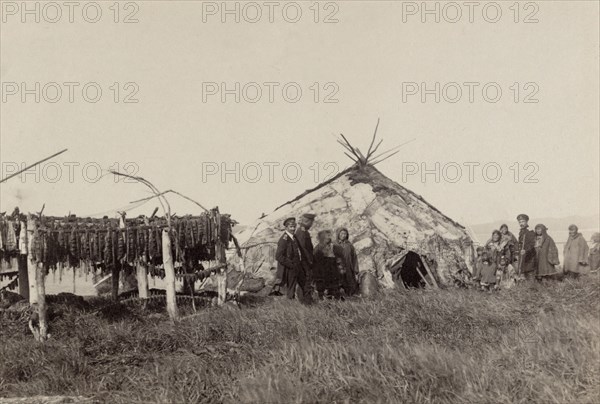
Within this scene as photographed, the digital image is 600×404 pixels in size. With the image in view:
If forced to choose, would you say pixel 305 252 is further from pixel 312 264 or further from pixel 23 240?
pixel 23 240

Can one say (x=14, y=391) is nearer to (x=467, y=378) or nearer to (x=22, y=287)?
(x=467, y=378)

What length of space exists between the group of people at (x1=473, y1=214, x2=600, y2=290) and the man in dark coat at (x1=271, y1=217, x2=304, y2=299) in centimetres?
407

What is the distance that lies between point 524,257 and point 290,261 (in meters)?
4.79

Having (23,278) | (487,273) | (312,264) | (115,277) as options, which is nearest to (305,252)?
(312,264)

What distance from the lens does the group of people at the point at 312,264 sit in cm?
1041

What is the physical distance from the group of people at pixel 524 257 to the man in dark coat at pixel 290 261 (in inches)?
160

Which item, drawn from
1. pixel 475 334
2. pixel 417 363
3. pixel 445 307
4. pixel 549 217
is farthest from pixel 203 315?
pixel 549 217

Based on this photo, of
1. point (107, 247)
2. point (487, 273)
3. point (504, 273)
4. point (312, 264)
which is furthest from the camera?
point (504, 273)

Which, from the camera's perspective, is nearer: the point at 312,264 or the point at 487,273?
the point at 312,264

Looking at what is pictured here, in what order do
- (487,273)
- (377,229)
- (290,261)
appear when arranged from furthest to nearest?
1. (377,229)
2. (487,273)
3. (290,261)

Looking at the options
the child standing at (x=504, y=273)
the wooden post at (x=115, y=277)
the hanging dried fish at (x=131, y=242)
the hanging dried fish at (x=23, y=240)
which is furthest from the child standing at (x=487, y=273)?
the hanging dried fish at (x=23, y=240)

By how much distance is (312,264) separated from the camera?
1075 cm

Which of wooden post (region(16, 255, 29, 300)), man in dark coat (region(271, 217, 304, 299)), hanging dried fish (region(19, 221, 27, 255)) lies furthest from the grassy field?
wooden post (region(16, 255, 29, 300))

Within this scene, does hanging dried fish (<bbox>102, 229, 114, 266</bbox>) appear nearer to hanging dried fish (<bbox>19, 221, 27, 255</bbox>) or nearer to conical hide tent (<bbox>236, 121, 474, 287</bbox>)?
hanging dried fish (<bbox>19, 221, 27, 255</bbox>)
